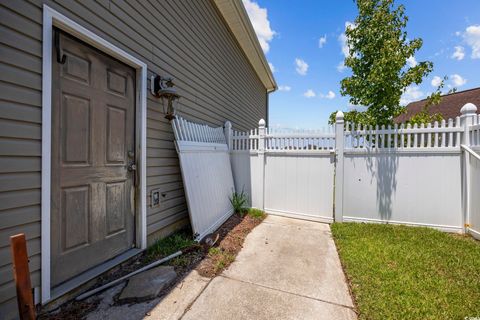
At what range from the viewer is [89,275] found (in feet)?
6.84

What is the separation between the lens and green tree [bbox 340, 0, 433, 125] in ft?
13.8

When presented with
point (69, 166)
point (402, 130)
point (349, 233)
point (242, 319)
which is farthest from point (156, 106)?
point (402, 130)

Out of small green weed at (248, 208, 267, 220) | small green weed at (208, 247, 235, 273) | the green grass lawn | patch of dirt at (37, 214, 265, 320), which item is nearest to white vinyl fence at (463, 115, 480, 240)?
the green grass lawn

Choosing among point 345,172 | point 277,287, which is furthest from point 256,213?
point 277,287

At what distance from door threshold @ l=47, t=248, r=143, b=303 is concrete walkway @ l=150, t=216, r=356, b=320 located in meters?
0.77

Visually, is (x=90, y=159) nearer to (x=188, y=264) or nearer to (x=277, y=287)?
(x=188, y=264)

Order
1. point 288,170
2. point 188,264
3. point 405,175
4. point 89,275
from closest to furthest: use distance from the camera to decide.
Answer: point 89,275, point 188,264, point 405,175, point 288,170

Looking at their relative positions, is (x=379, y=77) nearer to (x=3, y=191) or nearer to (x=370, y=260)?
(x=370, y=260)

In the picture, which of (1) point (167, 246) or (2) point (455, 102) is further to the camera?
(2) point (455, 102)

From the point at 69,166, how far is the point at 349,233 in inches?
155

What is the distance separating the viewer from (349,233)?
3.63 m

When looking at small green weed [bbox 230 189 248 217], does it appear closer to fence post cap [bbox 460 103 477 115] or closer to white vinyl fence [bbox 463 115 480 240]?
white vinyl fence [bbox 463 115 480 240]

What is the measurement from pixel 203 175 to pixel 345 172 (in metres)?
2.72

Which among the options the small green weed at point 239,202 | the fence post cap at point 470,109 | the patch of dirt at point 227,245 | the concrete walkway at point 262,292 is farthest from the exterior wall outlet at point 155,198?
the fence post cap at point 470,109
